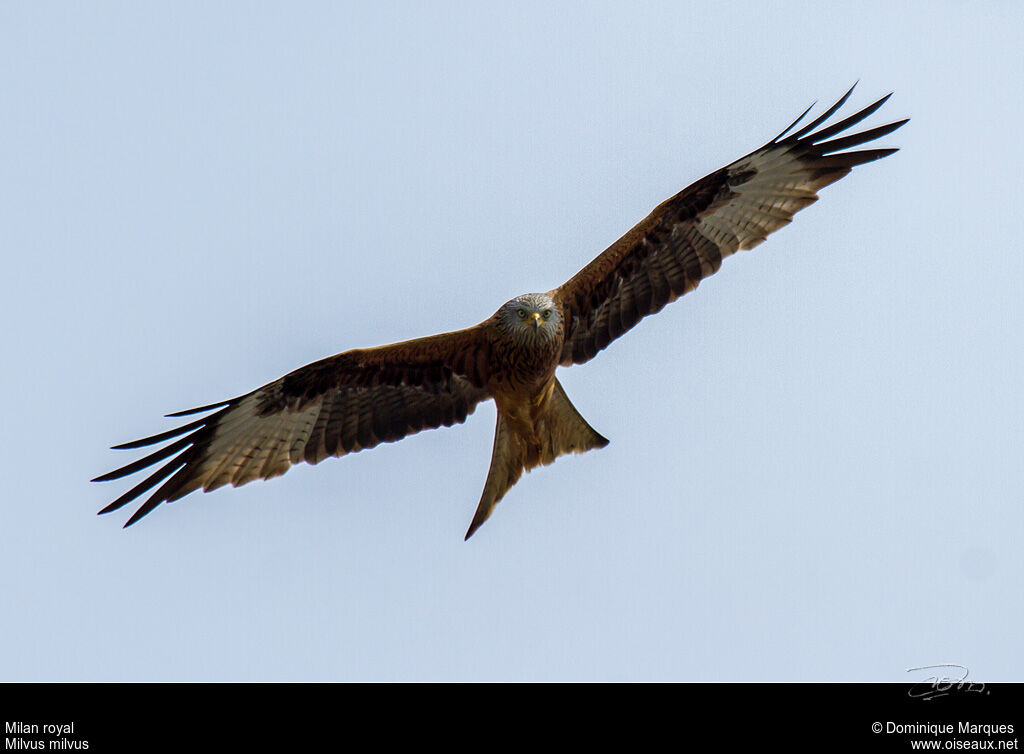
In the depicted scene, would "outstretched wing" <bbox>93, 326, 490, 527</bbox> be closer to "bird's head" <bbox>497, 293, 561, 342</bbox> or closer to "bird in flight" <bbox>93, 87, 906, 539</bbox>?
"bird in flight" <bbox>93, 87, 906, 539</bbox>

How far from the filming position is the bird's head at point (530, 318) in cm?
722

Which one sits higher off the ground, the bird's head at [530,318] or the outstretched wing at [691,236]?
the outstretched wing at [691,236]

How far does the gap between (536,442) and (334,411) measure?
140 centimetres

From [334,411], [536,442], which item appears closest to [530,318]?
[536,442]

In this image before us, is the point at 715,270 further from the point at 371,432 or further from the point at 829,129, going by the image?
the point at 371,432

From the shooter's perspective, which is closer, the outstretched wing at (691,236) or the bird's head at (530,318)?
the bird's head at (530,318)

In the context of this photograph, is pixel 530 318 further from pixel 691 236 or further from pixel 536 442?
pixel 691 236

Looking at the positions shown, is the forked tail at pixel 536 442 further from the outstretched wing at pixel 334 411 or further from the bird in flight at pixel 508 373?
the outstretched wing at pixel 334 411

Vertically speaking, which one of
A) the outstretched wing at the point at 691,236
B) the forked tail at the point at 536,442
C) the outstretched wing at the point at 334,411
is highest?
the outstretched wing at the point at 691,236

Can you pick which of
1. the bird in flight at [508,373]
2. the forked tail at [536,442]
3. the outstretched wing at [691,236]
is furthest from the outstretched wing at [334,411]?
the outstretched wing at [691,236]

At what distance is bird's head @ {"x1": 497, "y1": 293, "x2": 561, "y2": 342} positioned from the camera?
7.22 m

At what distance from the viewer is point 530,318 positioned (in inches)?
284

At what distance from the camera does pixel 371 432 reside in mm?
8172
